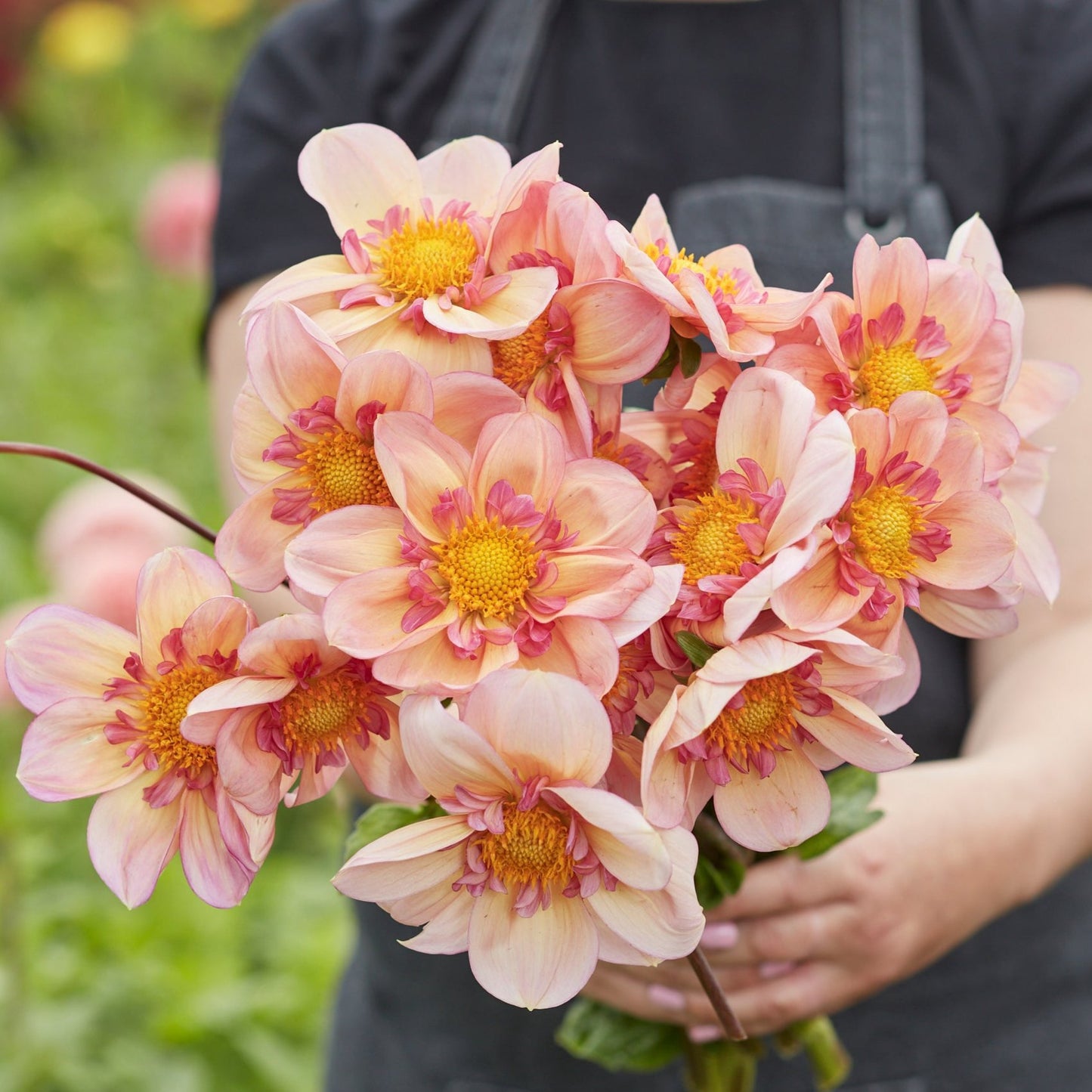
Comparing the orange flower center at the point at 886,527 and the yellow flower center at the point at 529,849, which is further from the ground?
the orange flower center at the point at 886,527

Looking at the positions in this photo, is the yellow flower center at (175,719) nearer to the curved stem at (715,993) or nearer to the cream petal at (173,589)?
the cream petal at (173,589)

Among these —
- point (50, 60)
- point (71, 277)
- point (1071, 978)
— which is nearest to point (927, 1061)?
point (1071, 978)

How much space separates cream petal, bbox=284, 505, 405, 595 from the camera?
0.32 m

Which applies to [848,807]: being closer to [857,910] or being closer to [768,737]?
[857,910]

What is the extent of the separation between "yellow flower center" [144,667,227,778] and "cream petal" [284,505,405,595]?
0.05 meters

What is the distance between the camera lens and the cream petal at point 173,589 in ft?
1.11

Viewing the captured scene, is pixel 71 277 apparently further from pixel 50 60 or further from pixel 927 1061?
pixel 927 1061

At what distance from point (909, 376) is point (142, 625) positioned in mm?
224

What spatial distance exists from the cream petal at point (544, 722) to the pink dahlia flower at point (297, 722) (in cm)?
4

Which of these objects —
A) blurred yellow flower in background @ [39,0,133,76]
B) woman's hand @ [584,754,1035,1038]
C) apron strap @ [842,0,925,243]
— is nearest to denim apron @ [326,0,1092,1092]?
apron strap @ [842,0,925,243]

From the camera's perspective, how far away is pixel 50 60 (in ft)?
9.46

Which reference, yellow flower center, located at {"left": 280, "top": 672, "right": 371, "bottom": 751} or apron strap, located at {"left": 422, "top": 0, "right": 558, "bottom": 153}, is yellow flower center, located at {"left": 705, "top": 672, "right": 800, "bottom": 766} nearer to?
yellow flower center, located at {"left": 280, "top": 672, "right": 371, "bottom": 751}

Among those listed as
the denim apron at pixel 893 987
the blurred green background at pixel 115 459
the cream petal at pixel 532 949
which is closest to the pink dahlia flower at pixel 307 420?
the cream petal at pixel 532 949

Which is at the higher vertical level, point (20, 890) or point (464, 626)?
point (464, 626)
